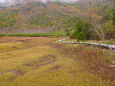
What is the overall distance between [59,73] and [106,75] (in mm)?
4415

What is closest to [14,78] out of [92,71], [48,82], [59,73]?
[48,82]

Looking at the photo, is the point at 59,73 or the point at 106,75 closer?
the point at 106,75

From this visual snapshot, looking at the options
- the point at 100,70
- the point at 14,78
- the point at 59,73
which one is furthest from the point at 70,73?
the point at 14,78

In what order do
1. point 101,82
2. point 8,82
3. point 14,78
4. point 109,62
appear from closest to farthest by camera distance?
point 101,82, point 8,82, point 14,78, point 109,62

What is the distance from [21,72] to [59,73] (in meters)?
4.12

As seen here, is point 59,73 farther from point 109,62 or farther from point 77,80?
point 109,62

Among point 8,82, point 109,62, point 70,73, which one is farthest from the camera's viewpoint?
point 109,62

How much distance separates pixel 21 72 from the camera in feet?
41.3

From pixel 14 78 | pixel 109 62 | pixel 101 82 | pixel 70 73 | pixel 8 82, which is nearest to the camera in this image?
pixel 101 82

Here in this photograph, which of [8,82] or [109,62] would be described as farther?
[109,62]

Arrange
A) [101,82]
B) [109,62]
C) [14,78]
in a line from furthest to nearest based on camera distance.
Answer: [109,62] → [14,78] → [101,82]

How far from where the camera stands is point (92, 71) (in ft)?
39.3

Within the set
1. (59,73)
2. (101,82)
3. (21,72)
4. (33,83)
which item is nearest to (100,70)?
(101,82)

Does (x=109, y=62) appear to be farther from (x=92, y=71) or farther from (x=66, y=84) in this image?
(x=66, y=84)
